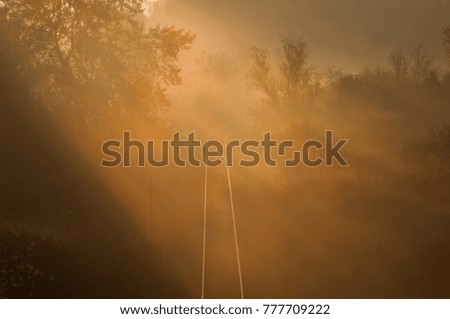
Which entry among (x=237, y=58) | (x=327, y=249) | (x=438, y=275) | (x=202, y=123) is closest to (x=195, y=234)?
(x=327, y=249)

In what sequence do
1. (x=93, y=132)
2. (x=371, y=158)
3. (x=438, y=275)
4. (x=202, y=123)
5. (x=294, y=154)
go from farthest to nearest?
(x=202, y=123)
(x=294, y=154)
(x=371, y=158)
(x=93, y=132)
(x=438, y=275)

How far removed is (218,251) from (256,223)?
8.06 feet

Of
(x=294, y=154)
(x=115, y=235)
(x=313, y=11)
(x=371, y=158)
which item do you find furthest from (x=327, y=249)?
(x=313, y=11)

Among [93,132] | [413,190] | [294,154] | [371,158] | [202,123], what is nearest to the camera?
[413,190]

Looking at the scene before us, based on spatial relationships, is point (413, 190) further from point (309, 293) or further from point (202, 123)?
point (202, 123)

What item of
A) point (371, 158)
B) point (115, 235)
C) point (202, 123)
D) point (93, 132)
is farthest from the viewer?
point (202, 123)

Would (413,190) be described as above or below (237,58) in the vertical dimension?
below

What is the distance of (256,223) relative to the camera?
18875mm

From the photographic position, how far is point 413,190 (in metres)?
18.3

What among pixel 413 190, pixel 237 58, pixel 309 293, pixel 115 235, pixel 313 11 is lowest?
pixel 309 293

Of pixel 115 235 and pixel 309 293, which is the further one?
pixel 115 235

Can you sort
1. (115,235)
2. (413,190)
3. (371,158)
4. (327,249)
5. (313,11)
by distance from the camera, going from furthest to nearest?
(313,11), (371,158), (413,190), (115,235), (327,249)

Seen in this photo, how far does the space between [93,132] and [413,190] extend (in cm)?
1023

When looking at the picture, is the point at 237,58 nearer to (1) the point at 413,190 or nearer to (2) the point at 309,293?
(1) the point at 413,190
